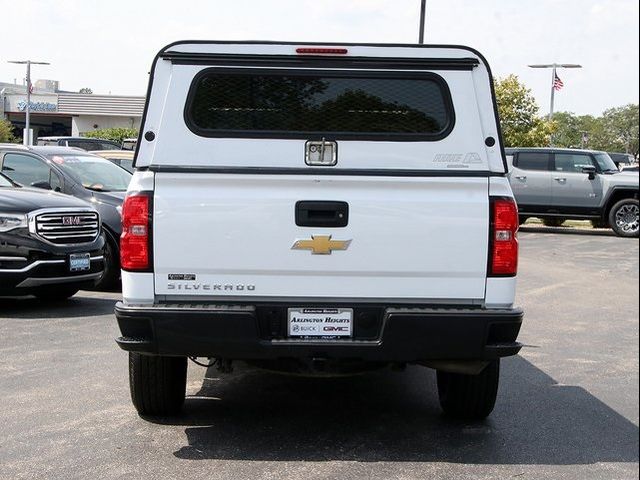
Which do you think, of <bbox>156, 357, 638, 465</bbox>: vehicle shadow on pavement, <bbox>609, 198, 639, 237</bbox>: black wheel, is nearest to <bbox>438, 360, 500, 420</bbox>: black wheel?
<bbox>156, 357, 638, 465</bbox>: vehicle shadow on pavement

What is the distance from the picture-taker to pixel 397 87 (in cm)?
460

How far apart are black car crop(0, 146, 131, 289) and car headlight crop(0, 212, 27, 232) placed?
1.75 meters

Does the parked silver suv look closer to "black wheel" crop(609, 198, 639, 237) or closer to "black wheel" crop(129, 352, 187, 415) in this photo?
"black wheel" crop(609, 198, 639, 237)

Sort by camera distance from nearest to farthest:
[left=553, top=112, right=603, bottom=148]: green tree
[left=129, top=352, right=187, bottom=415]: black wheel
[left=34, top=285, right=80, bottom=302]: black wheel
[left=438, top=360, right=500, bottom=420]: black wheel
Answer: [left=129, top=352, right=187, bottom=415]: black wheel
[left=438, top=360, right=500, bottom=420]: black wheel
[left=34, top=285, right=80, bottom=302]: black wheel
[left=553, top=112, right=603, bottom=148]: green tree

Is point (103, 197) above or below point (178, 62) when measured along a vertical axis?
below

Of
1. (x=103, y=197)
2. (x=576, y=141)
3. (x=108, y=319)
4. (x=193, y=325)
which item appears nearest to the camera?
(x=193, y=325)

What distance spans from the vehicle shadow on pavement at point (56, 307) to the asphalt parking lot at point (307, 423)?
90 cm

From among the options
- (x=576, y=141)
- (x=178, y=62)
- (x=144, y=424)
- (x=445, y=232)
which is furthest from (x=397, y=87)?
(x=576, y=141)

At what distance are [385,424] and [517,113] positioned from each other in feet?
130

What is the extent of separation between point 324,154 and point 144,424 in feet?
6.55

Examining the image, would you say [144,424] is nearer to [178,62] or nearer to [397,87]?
[178,62]

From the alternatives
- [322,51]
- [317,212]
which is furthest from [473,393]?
[322,51]

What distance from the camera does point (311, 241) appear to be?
4.33 m

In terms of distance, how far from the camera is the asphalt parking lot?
4.30 m
